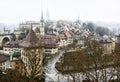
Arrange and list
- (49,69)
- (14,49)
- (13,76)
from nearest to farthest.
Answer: (13,76) < (49,69) < (14,49)

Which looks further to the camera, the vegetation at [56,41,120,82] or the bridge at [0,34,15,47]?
the bridge at [0,34,15,47]

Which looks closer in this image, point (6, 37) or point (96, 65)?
point (96, 65)

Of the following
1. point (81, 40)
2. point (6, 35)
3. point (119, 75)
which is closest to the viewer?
point (119, 75)

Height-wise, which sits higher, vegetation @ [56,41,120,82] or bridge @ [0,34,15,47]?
vegetation @ [56,41,120,82]

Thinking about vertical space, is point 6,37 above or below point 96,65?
below

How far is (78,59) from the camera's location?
20.6 m

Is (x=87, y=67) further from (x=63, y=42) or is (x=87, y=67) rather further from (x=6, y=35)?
(x=6, y=35)

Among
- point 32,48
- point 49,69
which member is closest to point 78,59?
point 32,48

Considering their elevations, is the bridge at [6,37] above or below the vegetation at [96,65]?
below

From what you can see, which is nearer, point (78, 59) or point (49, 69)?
point (78, 59)

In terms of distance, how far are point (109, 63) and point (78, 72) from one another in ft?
9.07

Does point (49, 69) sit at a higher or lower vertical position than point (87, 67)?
lower

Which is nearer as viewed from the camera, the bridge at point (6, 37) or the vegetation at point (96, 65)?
the vegetation at point (96, 65)

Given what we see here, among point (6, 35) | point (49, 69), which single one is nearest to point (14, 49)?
point (49, 69)
